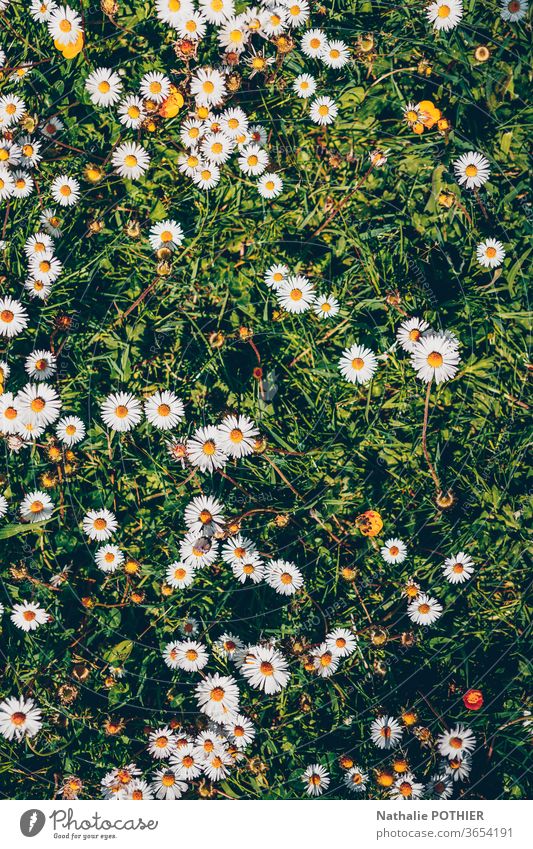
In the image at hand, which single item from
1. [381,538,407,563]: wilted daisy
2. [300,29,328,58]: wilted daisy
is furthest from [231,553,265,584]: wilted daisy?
[300,29,328,58]: wilted daisy

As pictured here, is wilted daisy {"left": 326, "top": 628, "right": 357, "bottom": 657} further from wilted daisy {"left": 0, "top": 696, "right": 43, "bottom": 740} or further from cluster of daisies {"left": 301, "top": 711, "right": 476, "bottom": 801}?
wilted daisy {"left": 0, "top": 696, "right": 43, "bottom": 740}

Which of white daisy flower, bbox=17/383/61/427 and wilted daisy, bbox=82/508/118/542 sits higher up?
white daisy flower, bbox=17/383/61/427

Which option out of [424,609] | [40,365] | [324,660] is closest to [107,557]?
[40,365]

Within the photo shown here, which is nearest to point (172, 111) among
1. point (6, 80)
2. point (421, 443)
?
point (6, 80)

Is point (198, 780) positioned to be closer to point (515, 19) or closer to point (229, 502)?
point (229, 502)

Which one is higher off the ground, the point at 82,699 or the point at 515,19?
the point at 515,19

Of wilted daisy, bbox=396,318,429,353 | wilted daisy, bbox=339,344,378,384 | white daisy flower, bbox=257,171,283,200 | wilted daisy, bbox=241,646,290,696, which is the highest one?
white daisy flower, bbox=257,171,283,200
